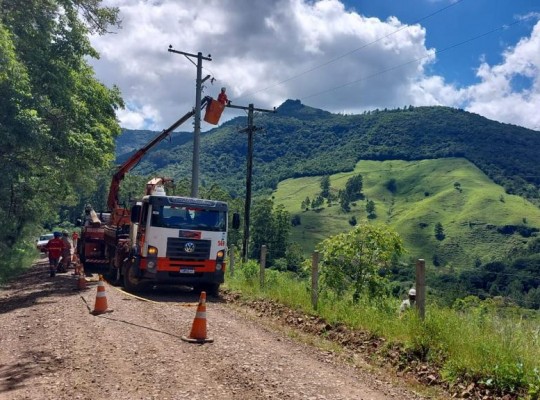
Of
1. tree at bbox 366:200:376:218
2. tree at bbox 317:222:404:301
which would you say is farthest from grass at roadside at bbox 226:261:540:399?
tree at bbox 366:200:376:218

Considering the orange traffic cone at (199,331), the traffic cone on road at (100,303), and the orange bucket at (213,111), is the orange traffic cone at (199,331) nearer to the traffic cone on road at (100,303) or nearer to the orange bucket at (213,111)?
the traffic cone on road at (100,303)

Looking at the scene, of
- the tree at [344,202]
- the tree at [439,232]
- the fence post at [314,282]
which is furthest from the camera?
the tree at [344,202]

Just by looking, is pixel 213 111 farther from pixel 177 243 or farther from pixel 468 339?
pixel 468 339

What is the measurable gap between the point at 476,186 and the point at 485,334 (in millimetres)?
180342

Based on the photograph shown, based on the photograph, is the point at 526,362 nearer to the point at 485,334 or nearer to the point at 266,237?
the point at 485,334

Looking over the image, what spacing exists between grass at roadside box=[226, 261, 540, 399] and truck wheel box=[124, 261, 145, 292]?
690 cm

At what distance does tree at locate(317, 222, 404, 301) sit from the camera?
488 inches

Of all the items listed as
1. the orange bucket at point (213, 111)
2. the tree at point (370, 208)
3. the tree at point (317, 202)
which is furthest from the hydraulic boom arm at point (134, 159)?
the tree at point (317, 202)

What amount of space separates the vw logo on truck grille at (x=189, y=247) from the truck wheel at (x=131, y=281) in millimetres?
1711

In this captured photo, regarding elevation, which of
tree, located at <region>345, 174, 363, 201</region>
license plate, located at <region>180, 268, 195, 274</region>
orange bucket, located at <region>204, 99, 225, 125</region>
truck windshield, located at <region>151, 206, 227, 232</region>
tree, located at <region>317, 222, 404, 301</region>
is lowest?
license plate, located at <region>180, 268, 195, 274</region>

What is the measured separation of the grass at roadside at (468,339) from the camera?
664cm

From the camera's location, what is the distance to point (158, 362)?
24.5ft

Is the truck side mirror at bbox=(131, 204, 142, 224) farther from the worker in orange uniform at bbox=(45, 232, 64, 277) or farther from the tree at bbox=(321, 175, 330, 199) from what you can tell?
the tree at bbox=(321, 175, 330, 199)

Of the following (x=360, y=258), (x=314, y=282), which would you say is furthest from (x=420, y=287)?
(x=360, y=258)
